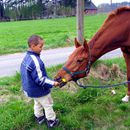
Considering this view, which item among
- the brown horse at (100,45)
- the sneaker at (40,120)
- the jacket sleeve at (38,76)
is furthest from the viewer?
the sneaker at (40,120)

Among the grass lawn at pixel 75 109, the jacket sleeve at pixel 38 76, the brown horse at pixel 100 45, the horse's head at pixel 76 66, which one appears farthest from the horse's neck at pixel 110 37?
the grass lawn at pixel 75 109

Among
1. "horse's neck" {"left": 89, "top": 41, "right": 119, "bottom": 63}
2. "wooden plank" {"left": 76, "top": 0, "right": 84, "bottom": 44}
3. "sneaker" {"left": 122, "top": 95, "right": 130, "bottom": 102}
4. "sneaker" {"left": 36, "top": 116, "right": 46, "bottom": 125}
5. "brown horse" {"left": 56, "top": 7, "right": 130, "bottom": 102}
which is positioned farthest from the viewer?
"wooden plank" {"left": 76, "top": 0, "right": 84, "bottom": 44}

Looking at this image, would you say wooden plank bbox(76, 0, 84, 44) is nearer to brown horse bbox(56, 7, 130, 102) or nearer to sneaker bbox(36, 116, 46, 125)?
brown horse bbox(56, 7, 130, 102)

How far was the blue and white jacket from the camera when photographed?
14.6ft

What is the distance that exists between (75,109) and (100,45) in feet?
3.98

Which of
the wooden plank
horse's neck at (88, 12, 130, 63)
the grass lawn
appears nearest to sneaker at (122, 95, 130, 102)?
the grass lawn

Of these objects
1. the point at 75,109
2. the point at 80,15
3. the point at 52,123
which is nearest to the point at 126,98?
the point at 75,109

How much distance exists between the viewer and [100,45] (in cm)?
485

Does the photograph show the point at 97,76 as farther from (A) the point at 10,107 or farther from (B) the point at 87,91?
(A) the point at 10,107

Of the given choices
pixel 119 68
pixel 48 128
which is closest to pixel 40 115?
pixel 48 128

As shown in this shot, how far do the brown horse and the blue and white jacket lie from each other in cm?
21

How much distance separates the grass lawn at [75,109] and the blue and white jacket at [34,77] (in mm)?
617

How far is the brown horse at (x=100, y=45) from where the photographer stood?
4.57 metres

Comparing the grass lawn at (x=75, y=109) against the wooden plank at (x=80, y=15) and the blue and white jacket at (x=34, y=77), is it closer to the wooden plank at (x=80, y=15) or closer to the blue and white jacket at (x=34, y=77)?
the blue and white jacket at (x=34, y=77)
